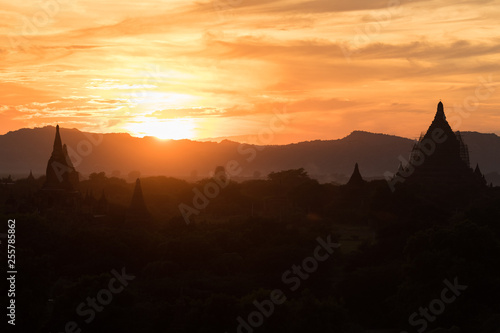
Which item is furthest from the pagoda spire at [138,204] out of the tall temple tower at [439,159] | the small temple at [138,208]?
the tall temple tower at [439,159]

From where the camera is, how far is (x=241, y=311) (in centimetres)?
3919

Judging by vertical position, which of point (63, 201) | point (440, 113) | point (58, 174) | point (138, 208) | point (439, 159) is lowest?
point (138, 208)

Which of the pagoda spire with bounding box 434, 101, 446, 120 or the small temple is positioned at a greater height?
the pagoda spire with bounding box 434, 101, 446, 120

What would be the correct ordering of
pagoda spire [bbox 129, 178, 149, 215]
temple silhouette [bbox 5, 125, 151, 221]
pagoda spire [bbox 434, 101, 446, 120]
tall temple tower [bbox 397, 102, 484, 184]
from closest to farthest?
pagoda spire [bbox 129, 178, 149, 215]
temple silhouette [bbox 5, 125, 151, 221]
tall temple tower [bbox 397, 102, 484, 184]
pagoda spire [bbox 434, 101, 446, 120]

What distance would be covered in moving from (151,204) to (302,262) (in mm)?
41938

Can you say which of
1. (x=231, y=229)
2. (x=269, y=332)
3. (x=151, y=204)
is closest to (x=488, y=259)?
(x=269, y=332)

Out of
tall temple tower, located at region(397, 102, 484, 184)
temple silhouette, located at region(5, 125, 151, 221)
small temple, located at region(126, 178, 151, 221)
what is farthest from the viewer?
tall temple tower, located at region(397, 102, 484, 184)

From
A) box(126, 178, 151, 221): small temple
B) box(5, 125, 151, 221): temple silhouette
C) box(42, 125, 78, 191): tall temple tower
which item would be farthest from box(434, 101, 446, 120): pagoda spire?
box(42, 125, 78, 191): tall temple tower

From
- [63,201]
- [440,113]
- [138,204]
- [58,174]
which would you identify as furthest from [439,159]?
[63,201]

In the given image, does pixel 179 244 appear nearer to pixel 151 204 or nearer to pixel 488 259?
pixel 488 259

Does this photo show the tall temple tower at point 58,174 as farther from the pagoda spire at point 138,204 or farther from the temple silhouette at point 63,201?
the pagoda spire at point 138,204

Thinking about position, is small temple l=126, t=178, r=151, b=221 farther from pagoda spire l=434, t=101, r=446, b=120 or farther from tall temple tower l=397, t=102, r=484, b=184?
pagoda spire l=434, t=101, r=446, b=120

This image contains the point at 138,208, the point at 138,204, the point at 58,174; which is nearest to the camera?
the point at 138,208

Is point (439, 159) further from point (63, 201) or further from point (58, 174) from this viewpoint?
point (63, 201)
